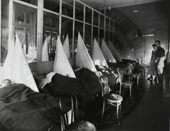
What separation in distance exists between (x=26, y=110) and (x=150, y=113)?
108cm

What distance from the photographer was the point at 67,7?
2215 millimetres

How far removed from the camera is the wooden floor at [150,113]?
3.54ft

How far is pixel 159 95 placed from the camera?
1.12m

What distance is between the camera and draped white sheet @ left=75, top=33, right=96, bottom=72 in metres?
1.73

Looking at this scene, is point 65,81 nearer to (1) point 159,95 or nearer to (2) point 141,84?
(2) point 141,84

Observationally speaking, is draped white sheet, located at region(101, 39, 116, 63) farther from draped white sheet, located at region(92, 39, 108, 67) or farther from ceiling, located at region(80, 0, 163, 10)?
ceiling, located at region(80, 0, 163, 10)

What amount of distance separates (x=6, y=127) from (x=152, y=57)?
4.09 ft

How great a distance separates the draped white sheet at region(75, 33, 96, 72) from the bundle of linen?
77 centimetres

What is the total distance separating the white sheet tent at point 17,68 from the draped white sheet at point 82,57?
29.2 inches

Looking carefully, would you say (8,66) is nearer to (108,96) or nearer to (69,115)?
(69,115)

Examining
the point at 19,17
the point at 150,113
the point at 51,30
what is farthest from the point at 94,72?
the point at 19,17

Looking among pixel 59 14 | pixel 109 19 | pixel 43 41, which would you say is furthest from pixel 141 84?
pixel 59 14

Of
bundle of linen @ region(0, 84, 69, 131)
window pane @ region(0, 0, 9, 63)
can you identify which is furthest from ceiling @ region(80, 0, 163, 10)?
bundle of linen @ region(0, 84, 69, 131)

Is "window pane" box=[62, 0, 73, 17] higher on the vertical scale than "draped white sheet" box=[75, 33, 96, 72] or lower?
higher
